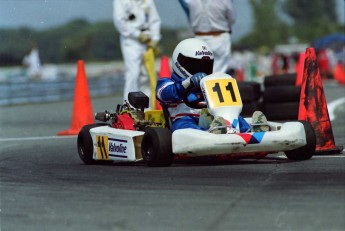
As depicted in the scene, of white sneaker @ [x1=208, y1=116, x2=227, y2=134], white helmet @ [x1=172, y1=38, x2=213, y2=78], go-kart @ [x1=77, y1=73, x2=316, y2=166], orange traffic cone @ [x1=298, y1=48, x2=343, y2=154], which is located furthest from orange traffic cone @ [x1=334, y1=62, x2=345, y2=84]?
white sneaker @ [x1=208, y1=116, x2=227, y2=134]

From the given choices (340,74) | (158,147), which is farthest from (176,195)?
(340,74)

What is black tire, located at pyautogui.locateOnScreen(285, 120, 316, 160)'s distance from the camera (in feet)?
29.3

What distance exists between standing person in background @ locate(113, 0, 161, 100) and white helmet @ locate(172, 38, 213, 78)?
617cm

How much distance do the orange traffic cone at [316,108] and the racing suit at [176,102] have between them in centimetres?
104

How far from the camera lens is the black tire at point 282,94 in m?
14.5

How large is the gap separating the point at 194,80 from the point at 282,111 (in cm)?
573

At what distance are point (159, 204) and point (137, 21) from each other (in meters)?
9.23

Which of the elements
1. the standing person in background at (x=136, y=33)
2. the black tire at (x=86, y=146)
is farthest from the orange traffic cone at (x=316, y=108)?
the standing person in background at (x=136, y=33)

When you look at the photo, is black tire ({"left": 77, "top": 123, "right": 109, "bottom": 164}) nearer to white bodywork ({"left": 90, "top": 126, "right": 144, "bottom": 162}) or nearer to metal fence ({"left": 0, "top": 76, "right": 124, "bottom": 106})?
white bodywork ({"left": 90, "top": 126, "right": 144, "bottom": 162})

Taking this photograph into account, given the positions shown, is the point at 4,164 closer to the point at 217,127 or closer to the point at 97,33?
the point at 217,127

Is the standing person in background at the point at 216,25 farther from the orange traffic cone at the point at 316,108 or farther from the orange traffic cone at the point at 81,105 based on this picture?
the orange traffic cone at the point at 316,108

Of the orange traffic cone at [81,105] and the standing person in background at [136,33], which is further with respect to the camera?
the standing person in background at [136,33]

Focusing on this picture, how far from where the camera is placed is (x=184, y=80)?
29.9ft

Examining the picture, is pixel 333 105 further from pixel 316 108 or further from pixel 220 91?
pixel 220 91
